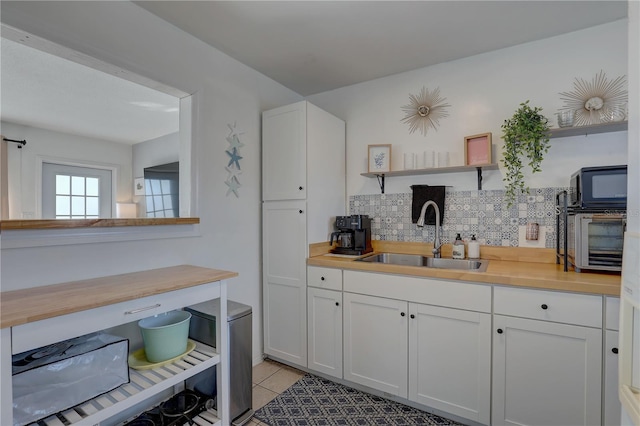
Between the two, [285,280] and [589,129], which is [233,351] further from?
[589,129]

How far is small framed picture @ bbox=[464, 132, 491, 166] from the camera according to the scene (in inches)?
83.4

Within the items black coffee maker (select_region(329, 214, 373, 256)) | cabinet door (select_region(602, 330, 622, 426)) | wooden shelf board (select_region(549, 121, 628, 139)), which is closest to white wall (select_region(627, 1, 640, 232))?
cabinet door (select_region(602, 330, 622, 426))

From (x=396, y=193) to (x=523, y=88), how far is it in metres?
1.17

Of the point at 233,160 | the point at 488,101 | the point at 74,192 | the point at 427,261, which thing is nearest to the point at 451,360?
the point at 427,261

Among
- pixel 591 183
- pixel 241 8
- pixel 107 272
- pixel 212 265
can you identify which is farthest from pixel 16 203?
pixel 591 183

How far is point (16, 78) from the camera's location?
2076 mm

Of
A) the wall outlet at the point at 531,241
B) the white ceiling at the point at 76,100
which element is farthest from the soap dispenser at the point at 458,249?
the white ceiling at the point at 76,100

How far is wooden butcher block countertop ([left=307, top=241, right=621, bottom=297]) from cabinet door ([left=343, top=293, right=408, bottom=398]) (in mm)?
242

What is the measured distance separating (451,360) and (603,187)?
1236 mm

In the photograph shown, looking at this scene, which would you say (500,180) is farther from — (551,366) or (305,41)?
(305,41)

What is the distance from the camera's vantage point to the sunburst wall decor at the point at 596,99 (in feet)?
5.97

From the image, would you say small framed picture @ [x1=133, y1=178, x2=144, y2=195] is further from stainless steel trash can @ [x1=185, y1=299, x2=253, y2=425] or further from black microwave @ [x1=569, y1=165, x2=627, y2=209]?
black microwave @ [x1=569, y1=165, x2=627, y2=209]

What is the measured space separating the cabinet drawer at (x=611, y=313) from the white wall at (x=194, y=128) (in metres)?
2.18

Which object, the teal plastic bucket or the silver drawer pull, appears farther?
the teal plastic bucket
